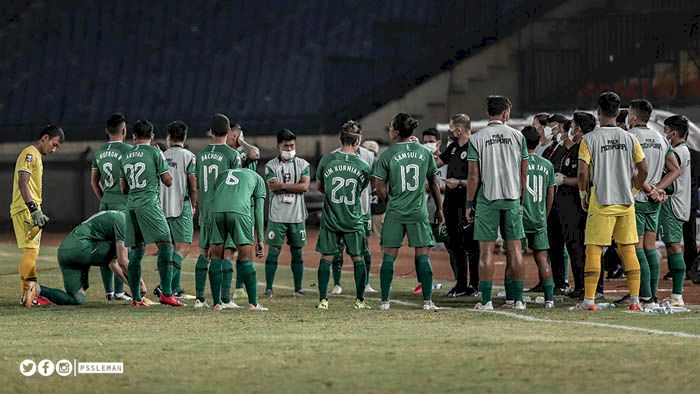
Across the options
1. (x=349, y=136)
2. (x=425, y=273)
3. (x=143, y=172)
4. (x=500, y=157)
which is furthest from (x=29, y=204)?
(x=500, y=157)

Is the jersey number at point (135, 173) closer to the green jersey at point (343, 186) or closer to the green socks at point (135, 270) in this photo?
the green socks at point (135, 270)

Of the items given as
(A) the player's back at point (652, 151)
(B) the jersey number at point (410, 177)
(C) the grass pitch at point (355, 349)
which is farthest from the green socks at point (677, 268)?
(B) the jersey number at point (410, 177)

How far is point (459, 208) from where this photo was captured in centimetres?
1451

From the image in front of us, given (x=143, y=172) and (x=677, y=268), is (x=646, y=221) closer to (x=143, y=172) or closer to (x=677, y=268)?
(x=677, y=268)

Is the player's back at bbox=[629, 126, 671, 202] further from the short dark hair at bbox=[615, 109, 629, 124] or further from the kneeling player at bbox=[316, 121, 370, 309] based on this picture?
the kneeling player at bbox=[316, 121, 370, 309]

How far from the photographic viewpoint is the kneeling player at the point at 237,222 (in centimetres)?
1223

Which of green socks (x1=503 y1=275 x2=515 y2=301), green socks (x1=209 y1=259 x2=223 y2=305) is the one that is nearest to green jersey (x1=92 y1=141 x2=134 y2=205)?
green socks (x1=209 y1=259 x2=223 y2=305)

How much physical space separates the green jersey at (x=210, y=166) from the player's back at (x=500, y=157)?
93.3 inches

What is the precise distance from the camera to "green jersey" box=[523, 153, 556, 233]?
13.2 m

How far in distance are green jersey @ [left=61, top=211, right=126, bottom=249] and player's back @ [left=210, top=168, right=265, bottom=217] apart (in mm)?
1584

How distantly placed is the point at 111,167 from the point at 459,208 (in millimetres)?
3781

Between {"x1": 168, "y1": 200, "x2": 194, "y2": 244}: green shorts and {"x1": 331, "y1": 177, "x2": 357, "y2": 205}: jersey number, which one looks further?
{"x1": 168, "y1": 200, "x2": 194, "y2": 244}: green shorts

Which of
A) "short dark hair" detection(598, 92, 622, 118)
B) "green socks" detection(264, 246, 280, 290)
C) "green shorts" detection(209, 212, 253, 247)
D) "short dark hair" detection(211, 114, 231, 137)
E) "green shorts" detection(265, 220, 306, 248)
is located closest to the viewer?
"short dark hair" detection(598, 92, 622, 118)

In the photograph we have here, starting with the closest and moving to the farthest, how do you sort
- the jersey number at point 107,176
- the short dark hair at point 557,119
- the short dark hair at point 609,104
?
the short dark hair at point 609,104 → the jersey number at point 107,176 → the short dark hair at point 557,119
